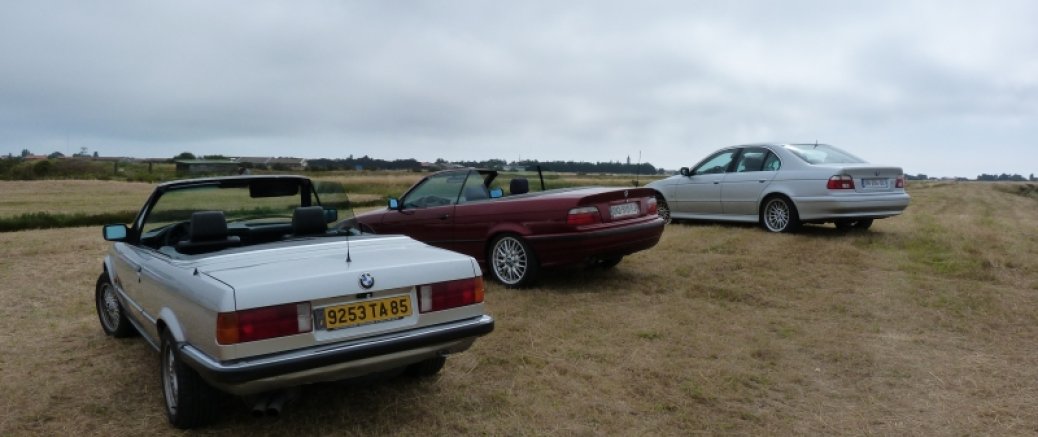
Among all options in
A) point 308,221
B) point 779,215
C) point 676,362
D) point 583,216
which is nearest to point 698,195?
point 779,215

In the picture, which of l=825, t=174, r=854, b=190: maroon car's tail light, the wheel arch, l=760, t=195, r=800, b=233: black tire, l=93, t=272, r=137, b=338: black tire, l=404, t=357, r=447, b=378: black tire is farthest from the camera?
l=760, t=195, r=800, b=233: black tire

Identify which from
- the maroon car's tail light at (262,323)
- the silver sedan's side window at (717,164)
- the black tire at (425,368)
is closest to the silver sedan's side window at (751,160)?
the silver sedan's side window at (717,164)

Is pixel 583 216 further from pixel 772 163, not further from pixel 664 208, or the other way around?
pixel 664 208

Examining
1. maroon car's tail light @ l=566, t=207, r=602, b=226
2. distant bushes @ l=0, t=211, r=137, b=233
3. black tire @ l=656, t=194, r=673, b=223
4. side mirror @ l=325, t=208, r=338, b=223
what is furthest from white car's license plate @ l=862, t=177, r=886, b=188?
distant bushes @ l=0, t=211, r=137, b=233

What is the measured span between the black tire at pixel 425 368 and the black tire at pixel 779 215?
7260mm

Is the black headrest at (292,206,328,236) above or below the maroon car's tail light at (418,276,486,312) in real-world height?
→ above

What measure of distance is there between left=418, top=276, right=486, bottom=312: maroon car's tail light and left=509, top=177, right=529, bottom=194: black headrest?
156 inches

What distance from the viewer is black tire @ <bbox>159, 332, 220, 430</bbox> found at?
3578 millimetres

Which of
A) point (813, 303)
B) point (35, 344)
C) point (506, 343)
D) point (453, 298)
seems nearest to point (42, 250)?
point (35, 344)

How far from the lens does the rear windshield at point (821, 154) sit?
33.2ft

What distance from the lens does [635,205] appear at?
7.25m

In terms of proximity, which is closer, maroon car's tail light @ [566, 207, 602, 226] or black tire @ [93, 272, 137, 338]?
black tire @ [93, 272, 137, 338]

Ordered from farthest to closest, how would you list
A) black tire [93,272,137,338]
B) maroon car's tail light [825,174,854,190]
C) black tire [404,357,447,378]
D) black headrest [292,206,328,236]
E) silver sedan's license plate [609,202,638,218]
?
maroon car's tail light [825,174,854,190] → silver sedan's license plate [609,202,638,218] → black tire [93,272,137,338] → black headrest [292,206,328,236] → black tire [404,357,447,378]

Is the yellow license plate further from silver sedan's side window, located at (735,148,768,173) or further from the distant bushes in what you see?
the distant bushes
